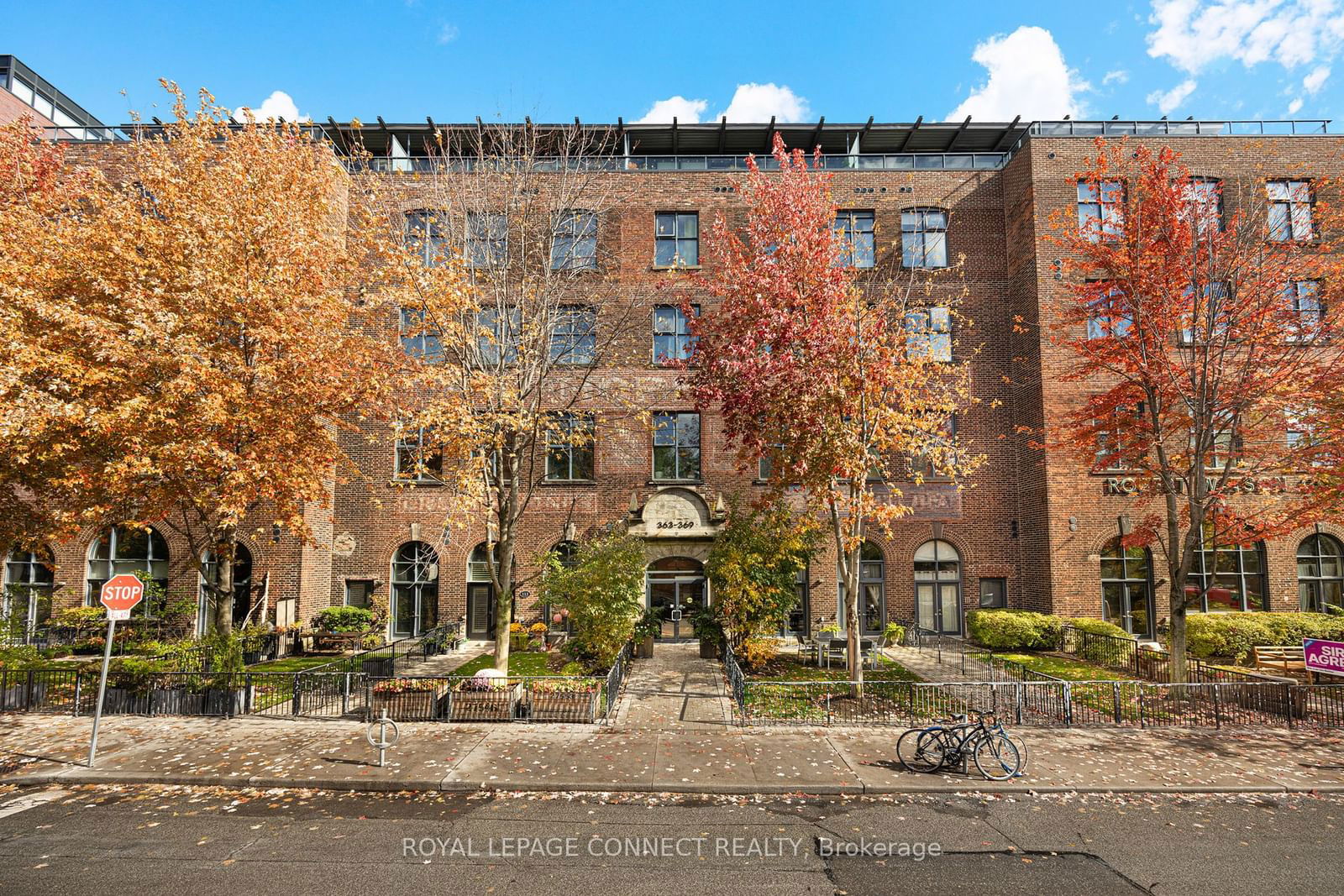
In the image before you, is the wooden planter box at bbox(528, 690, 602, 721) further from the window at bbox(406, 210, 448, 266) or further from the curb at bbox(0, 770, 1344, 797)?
the window at bbox(406, 210, 448, 266)

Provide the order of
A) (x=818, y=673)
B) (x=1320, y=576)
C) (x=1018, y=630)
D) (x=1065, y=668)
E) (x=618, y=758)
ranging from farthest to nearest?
1. (x=1320, y=576)
2. (x=1018, y=630)
3. (x=1065, y=668)
4. (x=818, y=673)
5. (x=618, y=758)

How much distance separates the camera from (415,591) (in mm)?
23172

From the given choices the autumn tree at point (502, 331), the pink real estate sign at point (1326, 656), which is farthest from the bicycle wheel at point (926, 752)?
the autumn tree at point (502, 331)

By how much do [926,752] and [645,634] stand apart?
9.84m

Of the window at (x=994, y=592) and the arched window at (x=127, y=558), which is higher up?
the arched window at (x=127, y=558)

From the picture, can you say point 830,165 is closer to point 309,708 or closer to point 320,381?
point 320,381

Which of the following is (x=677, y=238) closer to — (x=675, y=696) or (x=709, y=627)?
(x=709, y=627)

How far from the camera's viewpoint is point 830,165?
86.6 feet

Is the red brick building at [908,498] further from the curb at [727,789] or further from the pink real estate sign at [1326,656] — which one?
the curb at [727,789]

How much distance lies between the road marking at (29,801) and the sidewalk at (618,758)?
387 mm

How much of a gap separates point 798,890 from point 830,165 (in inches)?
997

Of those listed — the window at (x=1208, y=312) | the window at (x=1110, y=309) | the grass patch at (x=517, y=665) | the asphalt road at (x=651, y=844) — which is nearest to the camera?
the asphalt road at (x=651, y=844)

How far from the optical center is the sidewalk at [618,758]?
9.66 m

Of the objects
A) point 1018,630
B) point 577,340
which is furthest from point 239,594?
point 1018,630
